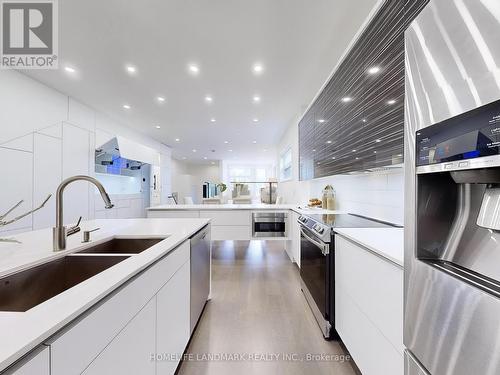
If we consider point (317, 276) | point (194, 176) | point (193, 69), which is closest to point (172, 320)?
point (317, 276)

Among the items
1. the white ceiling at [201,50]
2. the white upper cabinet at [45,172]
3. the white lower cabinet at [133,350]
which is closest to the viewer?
the white lower cabinet at [133,350]

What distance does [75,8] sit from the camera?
1891mm

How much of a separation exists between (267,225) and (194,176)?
11.0 metres

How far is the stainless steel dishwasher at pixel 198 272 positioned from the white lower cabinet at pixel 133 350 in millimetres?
665

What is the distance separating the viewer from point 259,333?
5.88 ft

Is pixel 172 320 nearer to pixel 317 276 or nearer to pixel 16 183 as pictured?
pixel 317 276

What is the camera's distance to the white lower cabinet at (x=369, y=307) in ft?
3.06

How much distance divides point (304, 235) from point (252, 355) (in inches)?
44.5

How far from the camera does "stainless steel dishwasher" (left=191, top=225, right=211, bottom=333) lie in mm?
1636

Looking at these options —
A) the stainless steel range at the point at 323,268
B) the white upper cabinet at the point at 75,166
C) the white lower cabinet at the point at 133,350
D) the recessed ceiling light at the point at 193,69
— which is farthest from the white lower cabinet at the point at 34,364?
the white upper cabinet at the point at 75,166

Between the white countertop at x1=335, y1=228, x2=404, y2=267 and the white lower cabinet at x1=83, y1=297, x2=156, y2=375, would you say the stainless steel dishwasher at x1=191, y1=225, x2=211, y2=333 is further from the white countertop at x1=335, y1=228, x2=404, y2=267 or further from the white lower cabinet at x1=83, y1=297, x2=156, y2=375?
the white countertop at x1=335, y1=228, x2=404, y2=267

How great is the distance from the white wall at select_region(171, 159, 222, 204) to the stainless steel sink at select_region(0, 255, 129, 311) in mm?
11552

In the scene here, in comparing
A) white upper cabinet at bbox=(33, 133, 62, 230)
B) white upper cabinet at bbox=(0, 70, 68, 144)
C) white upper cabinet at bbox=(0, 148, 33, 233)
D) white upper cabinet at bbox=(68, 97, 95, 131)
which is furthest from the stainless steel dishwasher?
white upper cabinet at bbox=(68, 97, 95, 131)

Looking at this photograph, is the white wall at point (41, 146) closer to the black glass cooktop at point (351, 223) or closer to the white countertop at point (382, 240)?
the black glass cooktop at point (351, 223)
